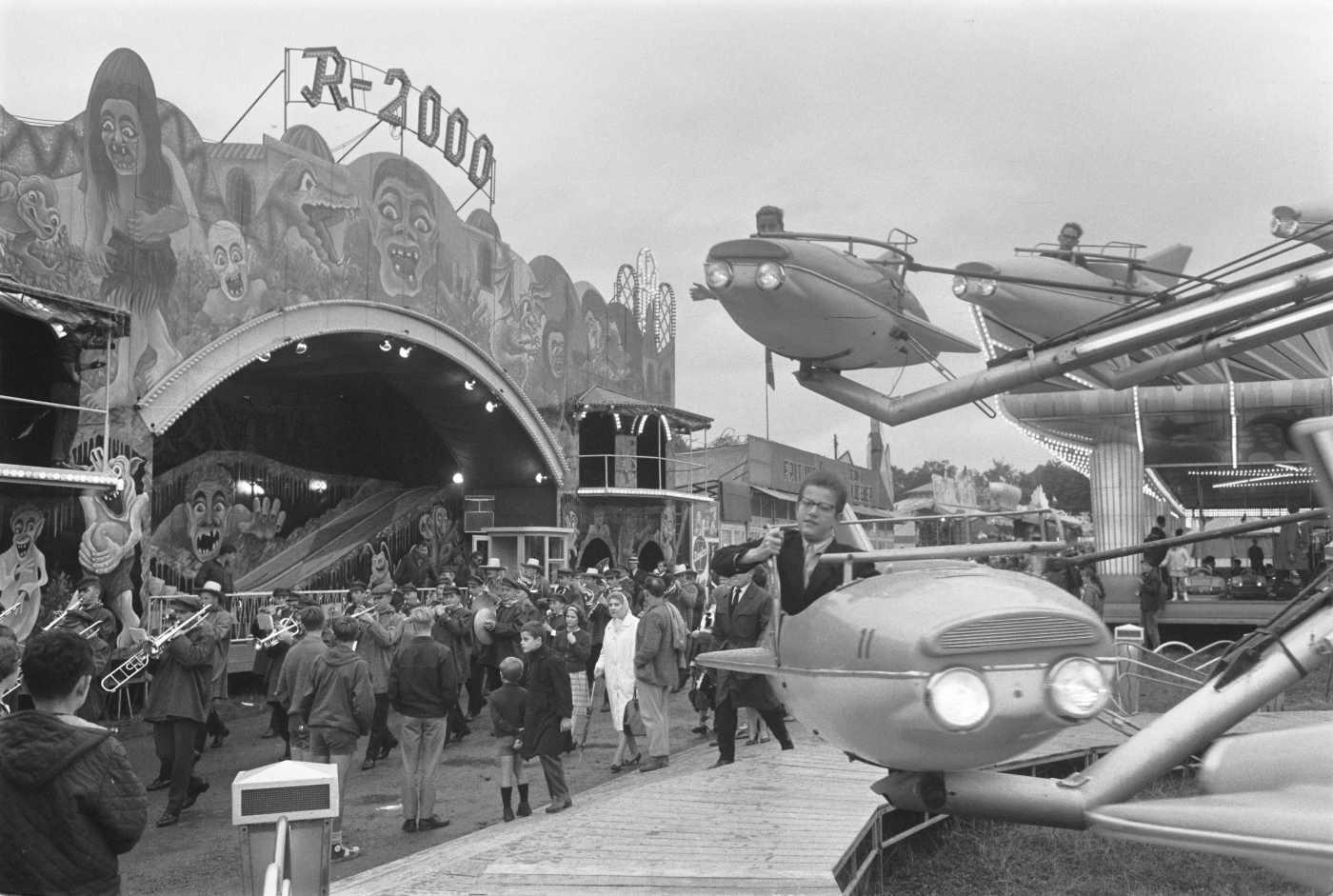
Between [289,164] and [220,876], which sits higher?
[289,164]

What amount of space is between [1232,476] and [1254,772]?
27304 millimetres

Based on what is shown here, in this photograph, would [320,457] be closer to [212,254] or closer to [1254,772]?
[212,254]

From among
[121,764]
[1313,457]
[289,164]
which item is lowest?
[121,764]

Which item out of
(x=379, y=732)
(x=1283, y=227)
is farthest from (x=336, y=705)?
(x=1283, y=227)

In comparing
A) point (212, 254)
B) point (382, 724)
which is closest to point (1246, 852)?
point (382, 724)

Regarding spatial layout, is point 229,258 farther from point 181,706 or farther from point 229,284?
point 181,706

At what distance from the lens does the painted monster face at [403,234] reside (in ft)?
72.9

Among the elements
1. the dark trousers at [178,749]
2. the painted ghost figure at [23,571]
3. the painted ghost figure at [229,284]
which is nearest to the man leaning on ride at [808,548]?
the dark trousers at [178,749]

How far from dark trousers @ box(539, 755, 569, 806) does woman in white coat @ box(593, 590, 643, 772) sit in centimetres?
238

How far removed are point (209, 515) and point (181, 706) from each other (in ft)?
48.0

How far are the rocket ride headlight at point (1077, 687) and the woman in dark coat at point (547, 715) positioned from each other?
629cm

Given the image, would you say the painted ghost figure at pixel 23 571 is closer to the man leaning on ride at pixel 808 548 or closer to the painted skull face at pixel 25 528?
the painted skull face at pixel 25 528

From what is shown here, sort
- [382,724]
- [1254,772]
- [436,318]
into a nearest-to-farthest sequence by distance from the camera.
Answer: [1254,772]
[382,724]
[436,318]

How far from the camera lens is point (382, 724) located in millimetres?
12211
